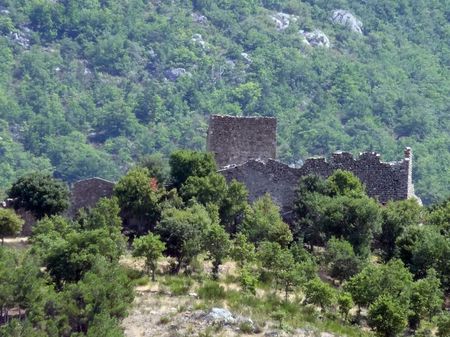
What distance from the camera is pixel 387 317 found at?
60.3m

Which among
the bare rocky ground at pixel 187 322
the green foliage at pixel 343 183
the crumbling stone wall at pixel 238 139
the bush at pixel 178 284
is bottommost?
the bare rocky ground at pixel 187 322

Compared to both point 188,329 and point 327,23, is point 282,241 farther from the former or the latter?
point 327,23

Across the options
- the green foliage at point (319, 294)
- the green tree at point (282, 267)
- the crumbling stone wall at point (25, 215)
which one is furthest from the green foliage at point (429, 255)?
the crumbling stone wall at point (25, 215)

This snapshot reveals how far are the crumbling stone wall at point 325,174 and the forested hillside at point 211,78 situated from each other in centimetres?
4630

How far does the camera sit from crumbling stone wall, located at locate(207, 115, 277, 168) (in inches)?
2977

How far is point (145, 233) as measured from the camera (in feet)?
225

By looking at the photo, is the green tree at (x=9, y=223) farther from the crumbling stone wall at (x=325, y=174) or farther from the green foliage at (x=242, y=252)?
the crumbling stone wall at (x=325, y=174)

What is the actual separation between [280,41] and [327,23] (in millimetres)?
8447

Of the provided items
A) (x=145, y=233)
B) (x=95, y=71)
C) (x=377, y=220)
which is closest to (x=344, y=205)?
(x=377, y=220)

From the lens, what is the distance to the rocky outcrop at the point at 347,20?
169750 mm

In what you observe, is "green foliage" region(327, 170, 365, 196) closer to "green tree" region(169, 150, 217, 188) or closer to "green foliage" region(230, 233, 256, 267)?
"green tree" region(169, 150, 217, 188)

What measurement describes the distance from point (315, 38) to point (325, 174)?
93.8 metres

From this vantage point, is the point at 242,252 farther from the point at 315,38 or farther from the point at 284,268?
the point at 315,38

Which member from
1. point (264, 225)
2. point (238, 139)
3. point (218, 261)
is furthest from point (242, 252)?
point (238, 139)
